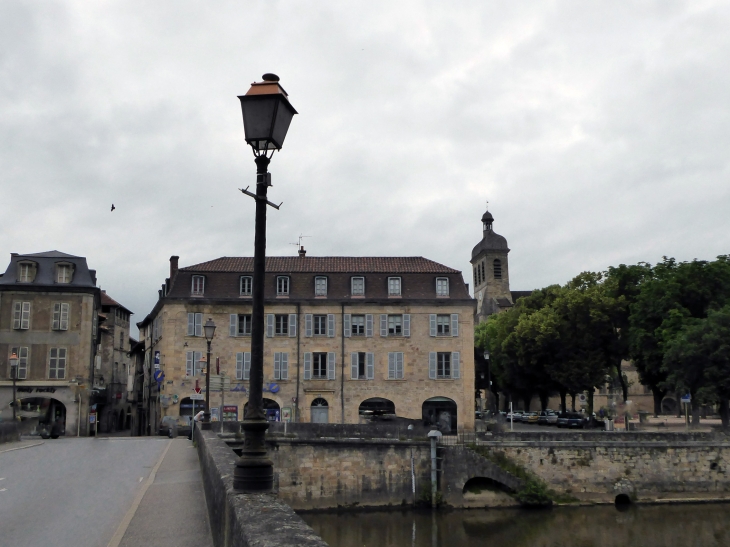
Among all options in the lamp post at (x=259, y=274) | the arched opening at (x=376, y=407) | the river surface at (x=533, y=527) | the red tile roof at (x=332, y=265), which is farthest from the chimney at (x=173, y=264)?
the lamp post at (x=259, y=274)

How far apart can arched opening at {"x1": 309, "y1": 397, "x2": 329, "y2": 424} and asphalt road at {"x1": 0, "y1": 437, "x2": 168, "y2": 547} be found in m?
18.2

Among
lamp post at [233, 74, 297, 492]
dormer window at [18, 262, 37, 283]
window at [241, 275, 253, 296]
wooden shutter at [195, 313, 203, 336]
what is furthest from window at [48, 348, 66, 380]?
lamp post at [233, 74, 297, 492]

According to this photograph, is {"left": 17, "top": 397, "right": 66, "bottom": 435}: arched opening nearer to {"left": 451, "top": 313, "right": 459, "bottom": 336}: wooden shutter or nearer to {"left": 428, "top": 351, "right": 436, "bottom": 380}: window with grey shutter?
{"left": 428, "top": 351, "right": 436, "bottom": 380}: window with grey shutter

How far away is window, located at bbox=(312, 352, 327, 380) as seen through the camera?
141 feet

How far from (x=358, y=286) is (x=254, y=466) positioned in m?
37.2

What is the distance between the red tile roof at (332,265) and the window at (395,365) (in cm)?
524

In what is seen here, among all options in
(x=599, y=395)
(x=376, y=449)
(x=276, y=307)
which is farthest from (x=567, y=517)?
(x=599, y=395)

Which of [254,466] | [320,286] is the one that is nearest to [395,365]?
[320,286]

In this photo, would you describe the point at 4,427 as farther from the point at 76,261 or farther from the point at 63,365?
the point at 76,261

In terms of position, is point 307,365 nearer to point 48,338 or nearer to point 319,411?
point 319,411

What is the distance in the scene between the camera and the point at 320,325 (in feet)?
144

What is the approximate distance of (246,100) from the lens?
7.29m

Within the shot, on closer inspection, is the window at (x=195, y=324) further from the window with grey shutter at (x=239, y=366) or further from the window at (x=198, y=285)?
the window with grey shutter at (x=239, y=366)

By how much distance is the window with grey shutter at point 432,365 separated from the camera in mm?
43094
